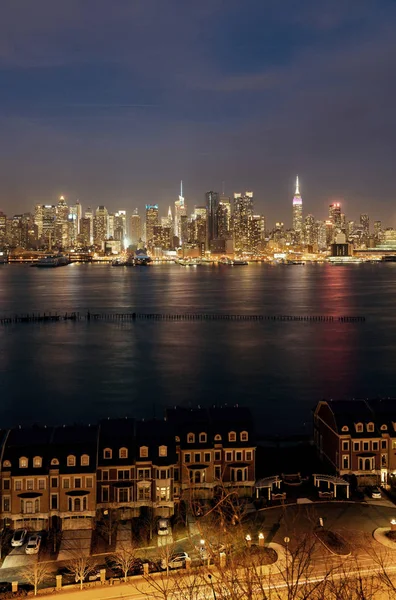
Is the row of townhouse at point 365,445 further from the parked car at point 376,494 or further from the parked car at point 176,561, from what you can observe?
the parked car at point 176,561

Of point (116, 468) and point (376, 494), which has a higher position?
point (116, 468)

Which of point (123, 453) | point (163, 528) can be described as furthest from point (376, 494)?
point (123, 453)

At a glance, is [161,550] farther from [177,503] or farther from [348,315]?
[348,315]

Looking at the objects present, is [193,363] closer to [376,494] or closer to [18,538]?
[376,494]

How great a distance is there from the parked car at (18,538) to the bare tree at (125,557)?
108 centimetres

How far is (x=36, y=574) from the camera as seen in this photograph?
5363 mm

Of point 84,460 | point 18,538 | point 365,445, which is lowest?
point 18,538

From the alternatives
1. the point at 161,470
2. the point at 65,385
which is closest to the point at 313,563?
the point at 161,470

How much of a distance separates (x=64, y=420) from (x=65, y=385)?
10.2 feet

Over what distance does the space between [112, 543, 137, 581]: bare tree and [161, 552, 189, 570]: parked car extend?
301 millimetres

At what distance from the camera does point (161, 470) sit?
718 centimetres

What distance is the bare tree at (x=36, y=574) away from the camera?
5.37 metres

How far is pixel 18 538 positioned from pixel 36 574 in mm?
1273

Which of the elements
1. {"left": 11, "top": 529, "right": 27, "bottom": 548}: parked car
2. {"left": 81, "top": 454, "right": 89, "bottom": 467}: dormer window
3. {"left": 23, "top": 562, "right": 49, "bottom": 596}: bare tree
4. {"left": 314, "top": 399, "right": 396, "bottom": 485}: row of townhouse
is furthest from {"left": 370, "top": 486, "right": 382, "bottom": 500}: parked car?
{"left": 11, "top": 529, "right": 27, "bottom": 548}: parked car
